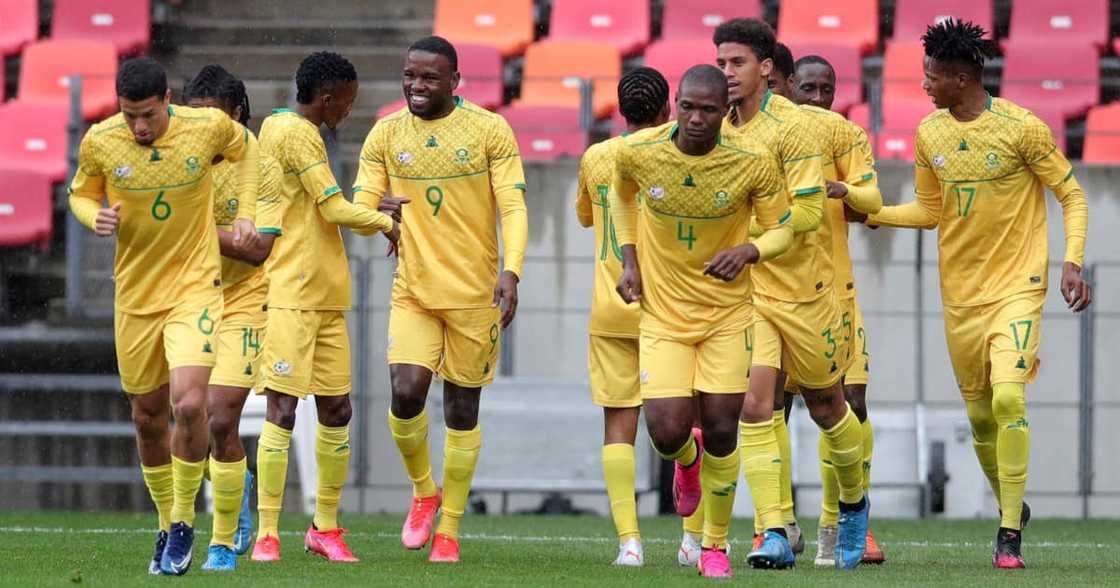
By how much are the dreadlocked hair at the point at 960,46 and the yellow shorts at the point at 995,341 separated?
108cm

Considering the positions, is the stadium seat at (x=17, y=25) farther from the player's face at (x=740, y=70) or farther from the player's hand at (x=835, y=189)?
the player's hand at (x=835, y=189)

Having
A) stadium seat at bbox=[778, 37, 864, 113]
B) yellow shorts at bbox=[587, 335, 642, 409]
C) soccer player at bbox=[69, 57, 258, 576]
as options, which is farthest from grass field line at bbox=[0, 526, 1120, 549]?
stadium seat at bbox=[778, 37, 864, 113]

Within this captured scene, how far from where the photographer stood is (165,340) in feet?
25.1

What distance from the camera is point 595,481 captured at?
530 inches

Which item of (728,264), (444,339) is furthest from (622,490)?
(728,264)

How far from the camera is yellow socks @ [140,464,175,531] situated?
801 centimetres

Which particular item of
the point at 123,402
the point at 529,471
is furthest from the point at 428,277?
the point at 123,402

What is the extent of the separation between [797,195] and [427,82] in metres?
1.77

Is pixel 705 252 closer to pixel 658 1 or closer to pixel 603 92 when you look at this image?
pixel 603 92

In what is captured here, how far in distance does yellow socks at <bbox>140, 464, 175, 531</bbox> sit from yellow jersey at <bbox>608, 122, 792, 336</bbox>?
2071mm

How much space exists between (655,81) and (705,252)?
133 centimetres

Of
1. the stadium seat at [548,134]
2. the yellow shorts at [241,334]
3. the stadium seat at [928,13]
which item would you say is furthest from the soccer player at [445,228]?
the stadium seat at [928,13]

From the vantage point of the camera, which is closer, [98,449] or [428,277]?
[428,277]

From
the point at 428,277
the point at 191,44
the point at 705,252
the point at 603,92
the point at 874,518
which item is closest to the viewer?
the point at 705,252
